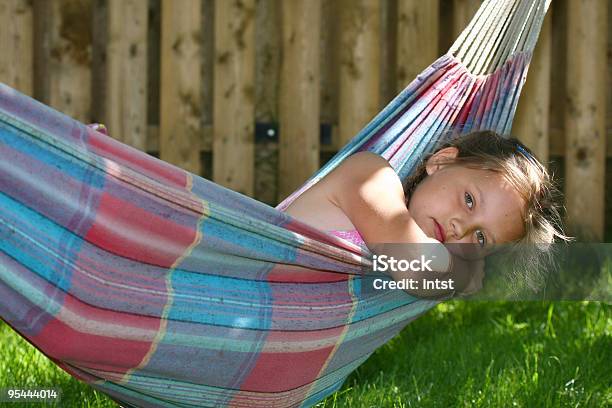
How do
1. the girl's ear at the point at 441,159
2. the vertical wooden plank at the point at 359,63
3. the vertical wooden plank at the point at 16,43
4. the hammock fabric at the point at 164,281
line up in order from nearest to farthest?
the hammock fabric at the point at 164,281 < the girl's ear at the point at 441,159 < the vertical wooden plank at the point at 16,43 < the vertical wooden plank at the point at 359,63

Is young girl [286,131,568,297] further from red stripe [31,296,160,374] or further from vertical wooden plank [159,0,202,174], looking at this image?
vertical wooden plank [159,0,202,174]

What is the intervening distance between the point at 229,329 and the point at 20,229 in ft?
1.25

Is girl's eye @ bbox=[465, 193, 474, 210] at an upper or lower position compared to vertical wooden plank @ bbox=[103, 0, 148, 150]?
upper

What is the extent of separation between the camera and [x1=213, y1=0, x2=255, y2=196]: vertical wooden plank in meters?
3.98

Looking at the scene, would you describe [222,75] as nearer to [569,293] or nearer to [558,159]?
[558,159]

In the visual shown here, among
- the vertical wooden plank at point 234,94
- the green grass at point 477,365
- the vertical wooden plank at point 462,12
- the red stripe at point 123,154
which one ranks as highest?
the red stripe at point 123,154

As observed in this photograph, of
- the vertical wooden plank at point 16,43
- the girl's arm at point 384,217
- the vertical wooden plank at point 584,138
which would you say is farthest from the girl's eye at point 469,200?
the vertical wooden plank at point 16,43

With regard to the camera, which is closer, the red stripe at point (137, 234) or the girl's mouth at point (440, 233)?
the red stripe at point (137, 234)

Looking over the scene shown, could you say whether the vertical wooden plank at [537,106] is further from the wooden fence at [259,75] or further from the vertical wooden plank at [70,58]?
the vertical wooden plank at [70,58]

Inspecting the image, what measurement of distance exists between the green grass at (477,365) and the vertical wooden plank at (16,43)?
1294 mm

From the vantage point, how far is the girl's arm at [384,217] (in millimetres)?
1864

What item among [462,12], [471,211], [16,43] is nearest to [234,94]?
[16,43]

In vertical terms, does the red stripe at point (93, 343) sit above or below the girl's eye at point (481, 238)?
below

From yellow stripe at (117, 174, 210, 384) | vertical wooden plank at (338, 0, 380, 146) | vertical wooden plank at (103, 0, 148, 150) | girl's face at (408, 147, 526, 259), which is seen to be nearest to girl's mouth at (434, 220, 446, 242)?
girl's face at (408, 147, 526, 259)
